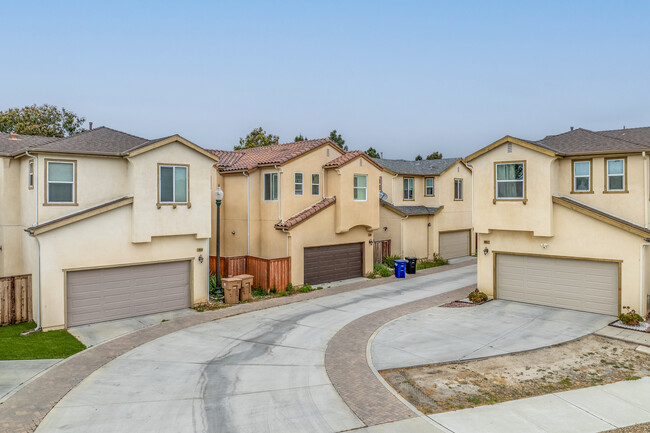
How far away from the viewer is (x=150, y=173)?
1611 centimetres

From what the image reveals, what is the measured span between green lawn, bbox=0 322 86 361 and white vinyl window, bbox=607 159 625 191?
1964 centimetres

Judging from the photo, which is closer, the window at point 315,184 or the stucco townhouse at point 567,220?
the stucco townhouse at point 567,220

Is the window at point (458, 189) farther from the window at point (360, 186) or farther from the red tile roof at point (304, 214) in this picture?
the red tile roof at point (304, 214)

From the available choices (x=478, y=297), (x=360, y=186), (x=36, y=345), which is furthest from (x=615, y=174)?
(x=36, y=345)

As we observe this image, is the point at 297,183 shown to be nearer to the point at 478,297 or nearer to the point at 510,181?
the point at 510,181

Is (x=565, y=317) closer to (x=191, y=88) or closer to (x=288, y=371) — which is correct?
(x=288, y=371)

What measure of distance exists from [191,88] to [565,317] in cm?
5250

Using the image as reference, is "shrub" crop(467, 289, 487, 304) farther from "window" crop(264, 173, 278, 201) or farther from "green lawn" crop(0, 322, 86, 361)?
"green lawn" crop(0, 322, 86, 361)

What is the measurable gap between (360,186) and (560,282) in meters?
10.8

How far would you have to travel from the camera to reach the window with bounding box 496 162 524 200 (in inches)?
675

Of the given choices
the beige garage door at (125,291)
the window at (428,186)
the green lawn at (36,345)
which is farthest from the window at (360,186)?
the green lawn at (36,345)

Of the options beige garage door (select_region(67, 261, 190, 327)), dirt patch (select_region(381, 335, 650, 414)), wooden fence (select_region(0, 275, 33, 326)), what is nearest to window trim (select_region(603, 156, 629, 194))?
dirt patch (select_region(381, 335, 650, 414))

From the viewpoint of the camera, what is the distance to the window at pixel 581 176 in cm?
1683

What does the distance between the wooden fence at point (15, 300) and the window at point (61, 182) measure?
3.01 meters
